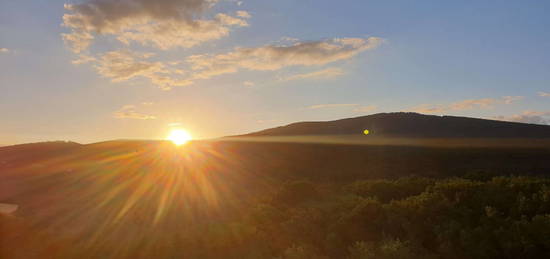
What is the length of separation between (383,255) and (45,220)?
12.4 m

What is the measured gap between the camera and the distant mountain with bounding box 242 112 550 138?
73125 mm

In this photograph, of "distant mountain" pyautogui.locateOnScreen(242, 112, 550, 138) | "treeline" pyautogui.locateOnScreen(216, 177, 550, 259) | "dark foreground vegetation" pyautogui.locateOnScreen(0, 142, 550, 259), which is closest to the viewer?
"treeline" pyautogui.locateOnScreen(216, 177, 550, 259)

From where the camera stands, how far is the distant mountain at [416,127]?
7312 centimetres

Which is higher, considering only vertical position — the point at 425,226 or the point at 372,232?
the point at 425,226

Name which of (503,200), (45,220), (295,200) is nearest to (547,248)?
(503,200)

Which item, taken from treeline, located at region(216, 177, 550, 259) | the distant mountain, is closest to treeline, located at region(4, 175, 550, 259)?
treeline, located at region(216, 177, 550, 259)

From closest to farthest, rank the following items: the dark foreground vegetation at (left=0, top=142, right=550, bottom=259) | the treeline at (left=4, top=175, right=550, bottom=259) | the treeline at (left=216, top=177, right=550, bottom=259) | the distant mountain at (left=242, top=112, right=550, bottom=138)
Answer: the treeline at (left=216, top=177, right=550, bottom=259)
the treeline at (left=4, top=175, right=550, bottom=259)
the dark foreground vegetation at (left=0, top=142, right=550, bottom=259)
the distant mountain at (left=242, top=112, right=550, bottom=138)

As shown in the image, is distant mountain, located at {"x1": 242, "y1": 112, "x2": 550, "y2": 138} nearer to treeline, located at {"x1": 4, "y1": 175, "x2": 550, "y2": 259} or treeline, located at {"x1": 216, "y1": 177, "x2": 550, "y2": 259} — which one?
treeline, located at {"x1": 216, "y1": 177, "x2": 550, "y2": 259}

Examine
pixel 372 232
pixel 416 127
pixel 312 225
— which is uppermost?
pixel 416 127

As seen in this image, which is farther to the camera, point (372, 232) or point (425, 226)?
point (372, 232)

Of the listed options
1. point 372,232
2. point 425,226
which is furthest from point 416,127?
point 425,226

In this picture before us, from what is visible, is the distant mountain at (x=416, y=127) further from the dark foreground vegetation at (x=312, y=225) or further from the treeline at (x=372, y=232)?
the treeline at (x=372, y=232)

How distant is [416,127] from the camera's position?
83062mm

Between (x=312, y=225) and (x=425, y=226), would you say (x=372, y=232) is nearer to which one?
(x=425, y=226)
